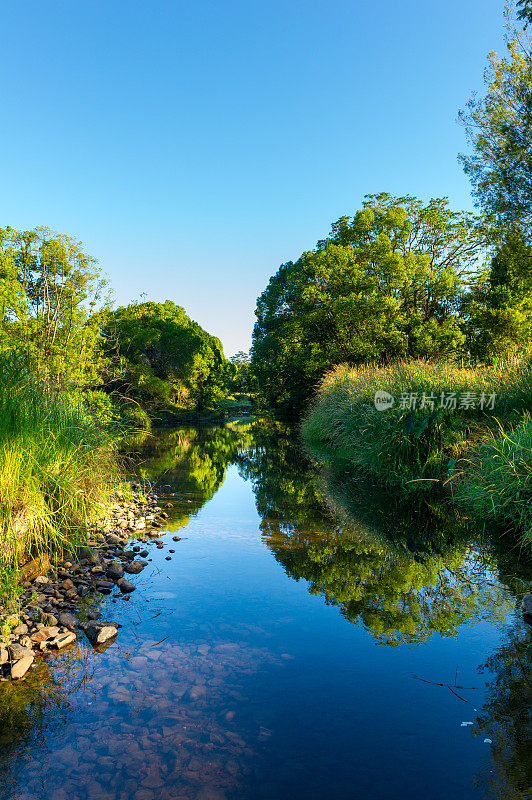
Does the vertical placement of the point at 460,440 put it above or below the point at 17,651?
above

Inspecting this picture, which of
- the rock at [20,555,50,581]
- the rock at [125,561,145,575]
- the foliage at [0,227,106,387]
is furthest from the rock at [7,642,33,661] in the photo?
the foliage at [0,227,106,387]

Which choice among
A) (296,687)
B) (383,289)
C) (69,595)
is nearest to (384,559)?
(296,687)

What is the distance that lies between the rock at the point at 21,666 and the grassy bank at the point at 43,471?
840mm

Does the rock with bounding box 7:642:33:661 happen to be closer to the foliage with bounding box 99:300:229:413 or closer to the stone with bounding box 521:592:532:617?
the stone with bounding box 521:592:532:617

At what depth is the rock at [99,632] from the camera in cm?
435

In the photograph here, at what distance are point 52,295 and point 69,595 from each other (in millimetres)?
15459

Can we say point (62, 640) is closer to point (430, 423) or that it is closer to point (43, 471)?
point (43, 471)

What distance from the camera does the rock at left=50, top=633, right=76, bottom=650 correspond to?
13.7 feet

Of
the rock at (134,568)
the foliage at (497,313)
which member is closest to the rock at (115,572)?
the rock at (134,568)

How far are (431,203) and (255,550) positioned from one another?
85.8 ft

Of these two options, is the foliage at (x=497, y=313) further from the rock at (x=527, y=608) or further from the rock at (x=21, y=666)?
the rock at (x=21, y=666)

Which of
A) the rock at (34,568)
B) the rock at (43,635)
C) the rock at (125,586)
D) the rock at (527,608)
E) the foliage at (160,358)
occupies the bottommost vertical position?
the rock at (125,586)

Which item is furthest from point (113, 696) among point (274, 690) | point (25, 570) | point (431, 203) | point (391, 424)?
point (431, 203)

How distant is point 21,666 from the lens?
3.79 metres
